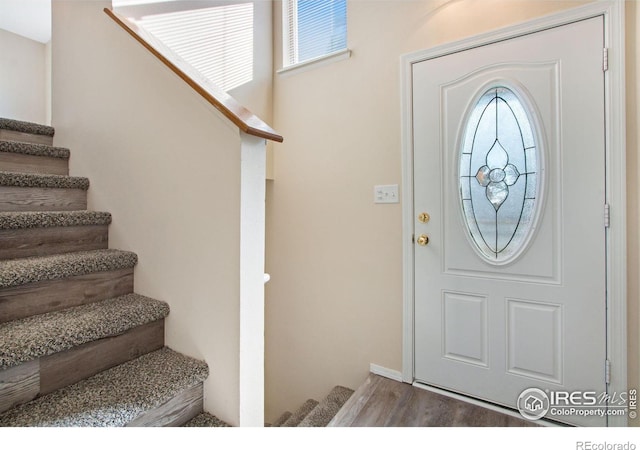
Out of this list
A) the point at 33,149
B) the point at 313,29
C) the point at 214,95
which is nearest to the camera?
the point at 214,95

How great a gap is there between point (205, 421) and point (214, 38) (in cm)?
221

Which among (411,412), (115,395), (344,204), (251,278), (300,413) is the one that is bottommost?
(300,413)

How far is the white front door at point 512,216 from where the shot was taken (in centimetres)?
145

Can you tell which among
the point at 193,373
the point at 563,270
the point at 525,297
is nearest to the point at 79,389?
the point at 193,373

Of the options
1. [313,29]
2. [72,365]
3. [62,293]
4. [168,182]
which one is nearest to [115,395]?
[72,365]

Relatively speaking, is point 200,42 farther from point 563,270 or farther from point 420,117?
point 563,270

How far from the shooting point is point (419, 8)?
183cm

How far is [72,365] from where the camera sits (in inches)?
38.1

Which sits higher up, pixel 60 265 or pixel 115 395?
pixel 60 265

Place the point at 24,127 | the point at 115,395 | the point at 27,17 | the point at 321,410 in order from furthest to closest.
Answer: the point at 27,17
the point at 321,410
the point at 24,127
the point at 115,395

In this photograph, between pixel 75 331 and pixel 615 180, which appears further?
pixel 615 180

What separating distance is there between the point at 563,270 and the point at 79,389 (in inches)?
78.7

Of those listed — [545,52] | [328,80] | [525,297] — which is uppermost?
[328,80]

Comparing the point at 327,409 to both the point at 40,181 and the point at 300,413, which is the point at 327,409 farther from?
the point at 40,181
